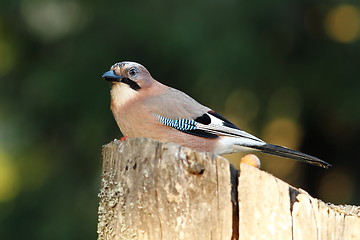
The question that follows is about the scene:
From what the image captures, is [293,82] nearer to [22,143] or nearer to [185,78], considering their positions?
[185,78]

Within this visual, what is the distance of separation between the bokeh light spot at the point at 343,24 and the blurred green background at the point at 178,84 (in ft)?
0.05

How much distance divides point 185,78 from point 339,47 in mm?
2305

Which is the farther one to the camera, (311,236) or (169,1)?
(169,1)

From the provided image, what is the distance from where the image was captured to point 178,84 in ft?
31.1

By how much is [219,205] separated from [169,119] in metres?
1.69

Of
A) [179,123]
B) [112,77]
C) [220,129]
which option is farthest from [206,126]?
[112,77]

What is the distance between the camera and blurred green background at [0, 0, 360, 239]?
372 inches

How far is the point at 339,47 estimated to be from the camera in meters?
9.76

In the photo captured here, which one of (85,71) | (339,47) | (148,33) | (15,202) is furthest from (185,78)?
(15,202)

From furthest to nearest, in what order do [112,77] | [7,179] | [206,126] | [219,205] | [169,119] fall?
1. [7,179]
2. [112,77]
3. [206,126]
4. [169,119]
5. [219,205]

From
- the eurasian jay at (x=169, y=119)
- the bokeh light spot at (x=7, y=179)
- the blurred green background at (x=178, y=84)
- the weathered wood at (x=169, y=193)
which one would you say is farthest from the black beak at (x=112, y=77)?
the bokeh light spot at (x=7, y=179)

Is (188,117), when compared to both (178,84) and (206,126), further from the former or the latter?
(178,84)

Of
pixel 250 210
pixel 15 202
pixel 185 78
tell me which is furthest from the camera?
pixel 15 202

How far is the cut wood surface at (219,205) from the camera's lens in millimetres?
3322
